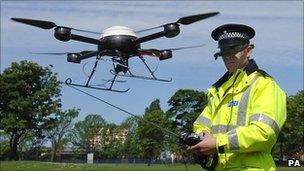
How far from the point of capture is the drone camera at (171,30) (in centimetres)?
1062

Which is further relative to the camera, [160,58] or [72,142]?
[72,142]

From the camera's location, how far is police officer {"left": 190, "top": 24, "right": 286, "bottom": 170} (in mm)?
5398

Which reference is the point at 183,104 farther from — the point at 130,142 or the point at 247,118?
the point at 247,118

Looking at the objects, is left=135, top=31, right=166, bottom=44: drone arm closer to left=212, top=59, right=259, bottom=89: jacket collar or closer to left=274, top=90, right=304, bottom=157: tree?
left=212, top=59, right=259, bottom=89: jacket collar

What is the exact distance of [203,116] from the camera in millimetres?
6234

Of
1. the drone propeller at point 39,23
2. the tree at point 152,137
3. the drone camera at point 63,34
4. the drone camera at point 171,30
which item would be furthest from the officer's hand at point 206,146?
the tree at point 152,137

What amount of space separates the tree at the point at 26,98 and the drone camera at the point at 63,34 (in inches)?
2886

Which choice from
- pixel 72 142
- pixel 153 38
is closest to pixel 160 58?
pixel 153 38

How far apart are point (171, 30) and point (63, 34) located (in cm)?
185

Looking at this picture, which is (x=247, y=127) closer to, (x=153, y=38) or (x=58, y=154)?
(x=153, y=38)

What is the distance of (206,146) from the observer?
544 centimetres

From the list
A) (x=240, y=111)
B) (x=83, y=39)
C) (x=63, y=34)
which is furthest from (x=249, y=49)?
(x=83, y=39)

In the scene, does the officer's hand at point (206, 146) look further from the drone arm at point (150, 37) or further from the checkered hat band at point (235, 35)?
the drone arm at point (150, 37)

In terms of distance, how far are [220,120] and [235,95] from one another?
0.28 meters
